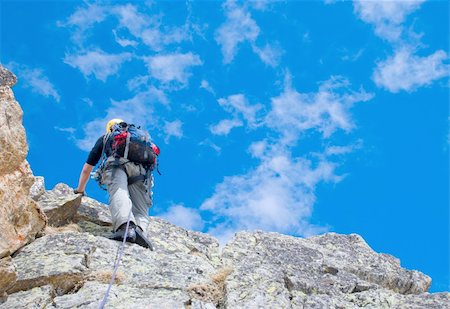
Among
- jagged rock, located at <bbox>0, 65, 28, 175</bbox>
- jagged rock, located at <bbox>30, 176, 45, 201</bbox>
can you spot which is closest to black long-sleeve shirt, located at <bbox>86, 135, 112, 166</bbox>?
jagged rock, located at <bbox>30, 176, 45, 201</bbox>

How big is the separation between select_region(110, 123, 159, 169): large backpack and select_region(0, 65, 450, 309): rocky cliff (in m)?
1.82

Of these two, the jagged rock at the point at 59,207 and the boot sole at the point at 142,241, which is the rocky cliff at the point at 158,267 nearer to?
the jagged rock at the point at 59,207

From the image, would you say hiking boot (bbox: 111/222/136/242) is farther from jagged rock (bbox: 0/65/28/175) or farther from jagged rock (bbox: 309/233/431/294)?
jagged rock (bbox: 309/233/431/294)

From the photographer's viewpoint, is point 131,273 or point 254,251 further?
point 254,251

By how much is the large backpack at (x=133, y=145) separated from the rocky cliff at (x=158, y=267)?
1819mm

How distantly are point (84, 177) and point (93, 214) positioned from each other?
3.54 ft

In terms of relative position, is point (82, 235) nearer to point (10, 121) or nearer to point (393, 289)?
point (10, 121)

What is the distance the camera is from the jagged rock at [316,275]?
11.6 m

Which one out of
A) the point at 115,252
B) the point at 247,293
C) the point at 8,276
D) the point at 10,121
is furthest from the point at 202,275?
the point at 10,121

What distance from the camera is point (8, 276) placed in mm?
9938

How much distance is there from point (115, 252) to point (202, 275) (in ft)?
6.73

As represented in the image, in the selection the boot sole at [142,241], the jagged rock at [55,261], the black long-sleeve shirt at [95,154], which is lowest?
the jagged rock at [55,261]

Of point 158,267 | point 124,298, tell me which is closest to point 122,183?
point 158,267

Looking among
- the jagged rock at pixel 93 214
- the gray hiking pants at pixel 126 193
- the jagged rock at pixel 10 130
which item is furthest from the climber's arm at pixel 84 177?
the jagged rock at pixel 10 130
